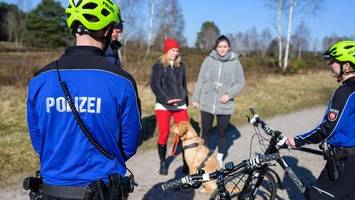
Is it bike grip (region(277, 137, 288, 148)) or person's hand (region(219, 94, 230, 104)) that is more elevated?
person's hand (region(219, 94, 230, 104))

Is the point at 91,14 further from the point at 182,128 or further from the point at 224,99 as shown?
the point at 224,99

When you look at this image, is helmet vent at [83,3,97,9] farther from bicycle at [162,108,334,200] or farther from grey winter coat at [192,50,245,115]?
grey winter coat at [192,50,245,115]

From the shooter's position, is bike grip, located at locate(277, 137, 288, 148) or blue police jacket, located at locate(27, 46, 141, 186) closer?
blue police jacket, located at locate(27, 46, 141, 186)

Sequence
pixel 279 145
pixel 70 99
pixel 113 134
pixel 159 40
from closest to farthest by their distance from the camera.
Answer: pixel 70 99 < pixel 113 134 < pixel 279 145 < pixel 159 40

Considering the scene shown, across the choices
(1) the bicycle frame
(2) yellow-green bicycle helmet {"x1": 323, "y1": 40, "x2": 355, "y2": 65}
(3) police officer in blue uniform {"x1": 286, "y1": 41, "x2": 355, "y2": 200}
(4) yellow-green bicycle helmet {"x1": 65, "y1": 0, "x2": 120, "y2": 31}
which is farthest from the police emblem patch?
(4) yellow-green bicycle helmet {"x1": 65, "y1": 0, "x2": 120, "y2": 31}

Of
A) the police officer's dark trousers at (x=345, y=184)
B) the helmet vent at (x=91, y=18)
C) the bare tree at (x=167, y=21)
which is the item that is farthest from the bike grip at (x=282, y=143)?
the bare tree at (x=167, y=21)

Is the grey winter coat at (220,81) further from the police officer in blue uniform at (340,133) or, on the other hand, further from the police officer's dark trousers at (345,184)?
the police officer's dark trousers at (345,184)

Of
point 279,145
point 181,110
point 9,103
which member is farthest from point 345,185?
point 9,103

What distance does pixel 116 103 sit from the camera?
228cm

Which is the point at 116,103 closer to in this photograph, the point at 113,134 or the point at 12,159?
the point at 113,134

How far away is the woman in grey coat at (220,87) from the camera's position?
670 cm

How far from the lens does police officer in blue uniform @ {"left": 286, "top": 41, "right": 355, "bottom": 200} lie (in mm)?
3479

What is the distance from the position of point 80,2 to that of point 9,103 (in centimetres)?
883

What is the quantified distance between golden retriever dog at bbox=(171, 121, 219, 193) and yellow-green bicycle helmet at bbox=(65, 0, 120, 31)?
365cm
